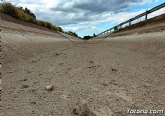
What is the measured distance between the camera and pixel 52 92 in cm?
361

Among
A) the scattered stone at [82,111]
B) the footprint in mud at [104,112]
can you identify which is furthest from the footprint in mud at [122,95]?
the scattered stone at [82,111]

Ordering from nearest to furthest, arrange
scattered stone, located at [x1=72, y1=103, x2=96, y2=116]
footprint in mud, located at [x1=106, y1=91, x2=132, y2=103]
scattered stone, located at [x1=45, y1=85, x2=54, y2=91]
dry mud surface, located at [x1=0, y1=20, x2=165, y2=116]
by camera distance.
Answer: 1. scattered stone, located at [x1=72, y1=103, x2=96, y2=116]
2. dry mud surface, located at [x1=0, y1=20, x2=165, y2=116]
3. footprint in mud, located at [x1=106, y1=91, x2=132, y2=103]
4. scattered stone, located at [x1=45, y1=85, x2=54, y2=91]

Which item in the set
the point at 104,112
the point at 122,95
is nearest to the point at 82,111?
the point at 104,112

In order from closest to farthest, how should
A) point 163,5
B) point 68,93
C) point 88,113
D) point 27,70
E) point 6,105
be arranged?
point 88,113, point 6,105, point 68,93, point 27,70, point 163,5

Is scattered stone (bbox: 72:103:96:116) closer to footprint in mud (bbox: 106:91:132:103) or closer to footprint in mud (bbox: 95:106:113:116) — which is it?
footprint in mud (bbox: 95:106:113:116)

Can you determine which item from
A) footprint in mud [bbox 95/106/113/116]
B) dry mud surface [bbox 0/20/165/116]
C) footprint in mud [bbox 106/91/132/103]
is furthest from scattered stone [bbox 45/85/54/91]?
footprint in mud [bbox 95/106/113/116]

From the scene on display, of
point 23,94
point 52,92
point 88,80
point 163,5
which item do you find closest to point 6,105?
point 23,94

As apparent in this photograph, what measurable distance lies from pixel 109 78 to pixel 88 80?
0.38m

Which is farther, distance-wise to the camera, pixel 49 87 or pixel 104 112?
pixel 49 87

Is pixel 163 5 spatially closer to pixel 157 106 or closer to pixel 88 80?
pixel 88 80

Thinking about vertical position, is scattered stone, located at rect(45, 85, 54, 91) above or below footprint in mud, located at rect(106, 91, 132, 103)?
above

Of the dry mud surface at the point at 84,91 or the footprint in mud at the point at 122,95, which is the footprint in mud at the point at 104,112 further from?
the footprint in mud at the point at 122,95

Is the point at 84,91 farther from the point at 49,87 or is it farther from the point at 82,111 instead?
the point at 82,111

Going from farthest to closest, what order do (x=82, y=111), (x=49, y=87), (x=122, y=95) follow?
(x=49, y=87)
(x=122, y=95)
(x=82, y=111)
